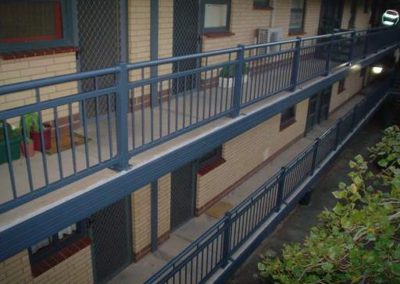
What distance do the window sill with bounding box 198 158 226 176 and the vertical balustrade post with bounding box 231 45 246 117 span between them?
2857mm

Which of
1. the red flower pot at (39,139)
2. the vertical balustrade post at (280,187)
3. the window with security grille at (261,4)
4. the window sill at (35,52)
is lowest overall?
the vertical balustrade post at (280,187)

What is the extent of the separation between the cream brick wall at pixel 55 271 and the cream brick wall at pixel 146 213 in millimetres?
1188

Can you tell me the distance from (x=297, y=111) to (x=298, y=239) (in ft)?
16.2

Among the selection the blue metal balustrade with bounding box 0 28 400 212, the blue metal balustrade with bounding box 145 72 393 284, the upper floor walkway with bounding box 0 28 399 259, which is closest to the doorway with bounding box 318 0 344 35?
the blue metal balustrade with bounding box 145 72 393 284

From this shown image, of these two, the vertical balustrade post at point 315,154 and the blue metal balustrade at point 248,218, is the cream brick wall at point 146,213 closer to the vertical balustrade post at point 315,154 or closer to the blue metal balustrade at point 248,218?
the blue metal balustrade at point 248,218

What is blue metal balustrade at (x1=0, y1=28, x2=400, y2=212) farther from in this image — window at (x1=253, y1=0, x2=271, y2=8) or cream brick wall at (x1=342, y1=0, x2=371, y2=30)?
cream brick wall at (x1=342, y1=0, x2=371, y2=30)

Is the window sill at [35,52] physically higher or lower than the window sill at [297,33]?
lower

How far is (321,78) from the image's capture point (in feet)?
34.2

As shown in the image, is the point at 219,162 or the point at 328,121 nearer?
the point at 219,162

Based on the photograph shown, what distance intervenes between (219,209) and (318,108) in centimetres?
849

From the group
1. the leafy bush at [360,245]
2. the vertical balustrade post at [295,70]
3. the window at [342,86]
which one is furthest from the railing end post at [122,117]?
the window at [342,86]

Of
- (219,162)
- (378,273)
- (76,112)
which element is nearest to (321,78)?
(219,162)

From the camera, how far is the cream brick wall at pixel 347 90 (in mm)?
18125

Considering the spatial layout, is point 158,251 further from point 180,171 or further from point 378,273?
point 378,273
